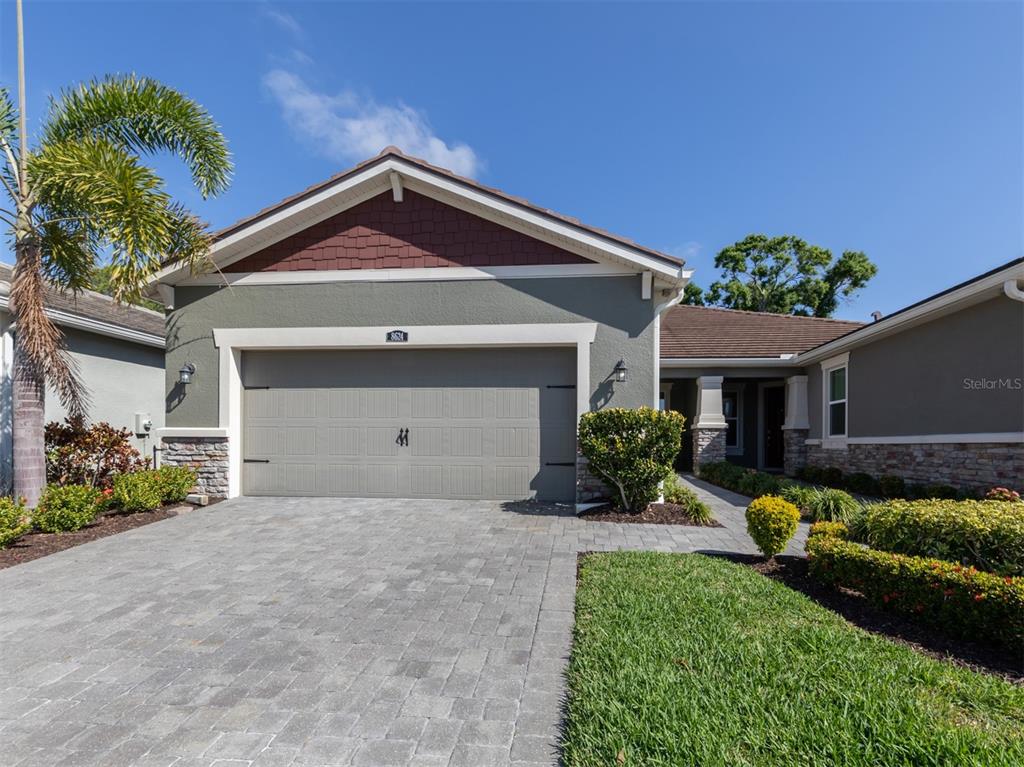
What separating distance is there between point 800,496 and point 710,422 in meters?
5.35

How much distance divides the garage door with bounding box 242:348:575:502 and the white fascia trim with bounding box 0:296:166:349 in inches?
135

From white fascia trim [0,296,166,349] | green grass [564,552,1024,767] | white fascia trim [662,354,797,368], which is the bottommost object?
green grass [564,552,1024,767]

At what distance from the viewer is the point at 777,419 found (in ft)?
50.0

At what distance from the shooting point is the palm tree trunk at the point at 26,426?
6.32m

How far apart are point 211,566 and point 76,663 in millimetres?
1979

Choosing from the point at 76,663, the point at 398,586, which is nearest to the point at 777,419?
the point at 398,586

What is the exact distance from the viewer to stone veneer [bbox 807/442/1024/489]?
718cm

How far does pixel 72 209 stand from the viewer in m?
6.52

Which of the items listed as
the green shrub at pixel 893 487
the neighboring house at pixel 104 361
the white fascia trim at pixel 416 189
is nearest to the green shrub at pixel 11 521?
the neighboring house at pixel 104 361

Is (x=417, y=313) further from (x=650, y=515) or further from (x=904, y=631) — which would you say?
(x=904, y=631)

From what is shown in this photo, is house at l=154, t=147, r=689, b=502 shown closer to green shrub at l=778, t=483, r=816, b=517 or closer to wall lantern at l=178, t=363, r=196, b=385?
wall lantern at l=178, t=363, r=196, b=385

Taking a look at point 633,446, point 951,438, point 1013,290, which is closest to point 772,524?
point 633,446

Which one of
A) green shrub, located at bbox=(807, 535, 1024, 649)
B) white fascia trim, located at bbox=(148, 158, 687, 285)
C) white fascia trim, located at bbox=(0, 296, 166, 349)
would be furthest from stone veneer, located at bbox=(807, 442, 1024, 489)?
white fascia trim, located at bbox=(0, 296, 166, 349)

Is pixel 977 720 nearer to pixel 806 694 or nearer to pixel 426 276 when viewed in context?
pixel 806 694
